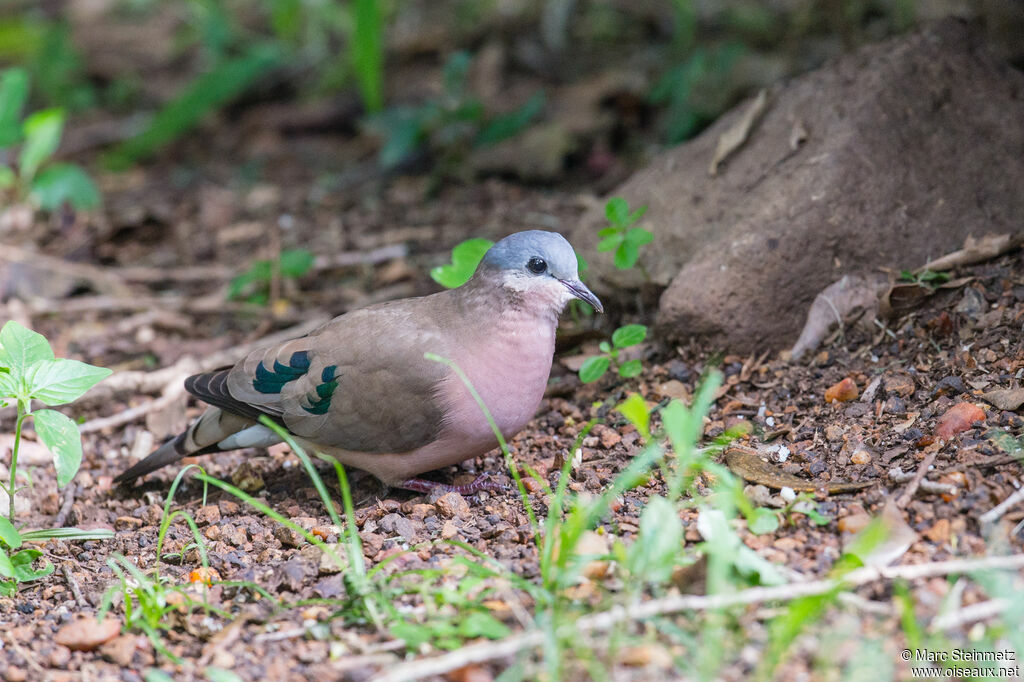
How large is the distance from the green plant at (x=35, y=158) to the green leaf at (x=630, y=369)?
12.9 feet

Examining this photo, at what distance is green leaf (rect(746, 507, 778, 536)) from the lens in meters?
2.89

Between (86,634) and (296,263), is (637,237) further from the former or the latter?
(86,634)

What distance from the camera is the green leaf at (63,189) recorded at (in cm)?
630

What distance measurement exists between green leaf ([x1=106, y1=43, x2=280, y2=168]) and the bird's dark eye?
4.50 metres

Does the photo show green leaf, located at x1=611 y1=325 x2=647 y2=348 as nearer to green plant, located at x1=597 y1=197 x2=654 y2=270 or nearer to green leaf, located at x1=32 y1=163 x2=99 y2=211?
green plant, located at x1=597 y1=197 x2=654 y2=270

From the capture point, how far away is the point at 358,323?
3.84 metres

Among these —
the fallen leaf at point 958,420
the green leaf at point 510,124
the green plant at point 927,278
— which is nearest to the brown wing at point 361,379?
the fallen leaf at point 958,420

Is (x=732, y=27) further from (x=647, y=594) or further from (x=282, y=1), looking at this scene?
(x=647, y=594)

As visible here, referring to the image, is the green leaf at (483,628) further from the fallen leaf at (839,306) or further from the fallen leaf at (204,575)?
the fallen leaf at (839,306)

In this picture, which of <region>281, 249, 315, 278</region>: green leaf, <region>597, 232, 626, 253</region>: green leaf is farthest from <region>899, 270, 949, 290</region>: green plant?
<region>281, 249, 315, 278</region>: green leaf

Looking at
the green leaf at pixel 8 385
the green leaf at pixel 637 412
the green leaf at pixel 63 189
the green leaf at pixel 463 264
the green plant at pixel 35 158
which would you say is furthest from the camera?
the green leaf at pixel 63 189

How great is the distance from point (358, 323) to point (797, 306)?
1.70 m

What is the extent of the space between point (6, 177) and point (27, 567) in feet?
13.8

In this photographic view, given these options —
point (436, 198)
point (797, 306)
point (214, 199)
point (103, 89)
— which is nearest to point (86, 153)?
point (103, 89)
